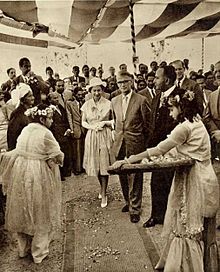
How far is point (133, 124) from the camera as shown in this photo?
3914 millimetres

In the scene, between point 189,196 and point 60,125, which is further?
point 60,125

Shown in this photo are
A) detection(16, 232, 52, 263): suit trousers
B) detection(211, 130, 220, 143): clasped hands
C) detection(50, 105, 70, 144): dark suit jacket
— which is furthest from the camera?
detection(50, 105, 70, 144): dark suit jacket

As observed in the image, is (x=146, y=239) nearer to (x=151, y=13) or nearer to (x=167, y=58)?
(x=167, y=58)

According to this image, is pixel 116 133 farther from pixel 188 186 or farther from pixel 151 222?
pixel 188 186

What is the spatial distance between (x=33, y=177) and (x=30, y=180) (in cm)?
3

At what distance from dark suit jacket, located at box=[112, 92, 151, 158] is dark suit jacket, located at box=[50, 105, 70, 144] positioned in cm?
102

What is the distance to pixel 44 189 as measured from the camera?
125 inches

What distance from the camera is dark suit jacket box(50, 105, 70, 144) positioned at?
15.9 feet

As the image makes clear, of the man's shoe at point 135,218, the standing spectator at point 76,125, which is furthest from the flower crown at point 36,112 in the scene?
the standing spectator at point 76,125

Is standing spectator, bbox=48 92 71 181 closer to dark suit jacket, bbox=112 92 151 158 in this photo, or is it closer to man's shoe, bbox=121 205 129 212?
dark suit jacket, bbox=112 92 151 158

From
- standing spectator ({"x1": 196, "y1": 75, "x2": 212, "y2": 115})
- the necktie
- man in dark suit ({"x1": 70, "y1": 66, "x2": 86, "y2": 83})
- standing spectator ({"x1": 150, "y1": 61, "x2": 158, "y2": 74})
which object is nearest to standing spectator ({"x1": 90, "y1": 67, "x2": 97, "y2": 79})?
man in dark suit ({"x1": 70, "y1": 66, "x2": 86, "y2": 83})

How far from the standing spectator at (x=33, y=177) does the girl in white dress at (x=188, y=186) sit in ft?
2.62

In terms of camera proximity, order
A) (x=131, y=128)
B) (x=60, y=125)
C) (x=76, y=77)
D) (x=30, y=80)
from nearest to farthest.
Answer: (x=30, y=80), (x=131, y=128), (x=76, y=77), (x=60, y=125)

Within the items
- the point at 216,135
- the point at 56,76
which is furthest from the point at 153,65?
the point at 216,135
